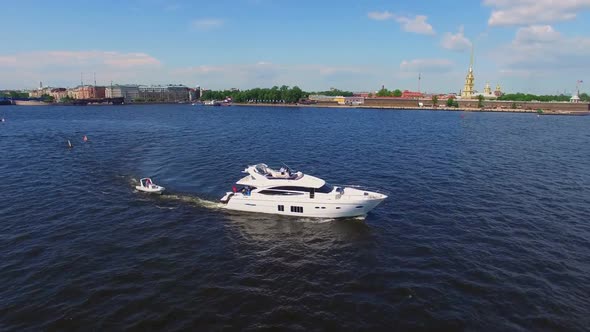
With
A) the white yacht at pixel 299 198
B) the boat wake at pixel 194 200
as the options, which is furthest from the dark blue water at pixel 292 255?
the white yacht at pixel 299 198

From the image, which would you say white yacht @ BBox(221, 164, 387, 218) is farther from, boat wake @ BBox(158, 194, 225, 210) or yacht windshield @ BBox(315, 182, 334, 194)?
boat wake @ BBox(158, 194, 225, 210)

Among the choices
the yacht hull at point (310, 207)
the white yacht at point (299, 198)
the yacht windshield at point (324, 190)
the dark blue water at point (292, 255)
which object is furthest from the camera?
the yacht windshield at point (324, 190)

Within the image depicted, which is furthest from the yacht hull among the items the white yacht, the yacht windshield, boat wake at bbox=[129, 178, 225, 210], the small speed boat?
the small speed boat

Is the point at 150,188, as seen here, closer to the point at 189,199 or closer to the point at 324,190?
the point at 189,199

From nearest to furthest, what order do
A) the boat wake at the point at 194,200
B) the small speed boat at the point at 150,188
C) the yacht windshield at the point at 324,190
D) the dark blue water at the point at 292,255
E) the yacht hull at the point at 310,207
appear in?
1. the dark blue water at the point at 292,255
2. the yacht hull at the point at 310,207
3. the yacht windshield at the point at 324,190
4. the boat wake at the point at 194,200
5. the small speed boat at the point at 150,188

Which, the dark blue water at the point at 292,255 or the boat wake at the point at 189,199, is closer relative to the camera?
the dark blue water at the point at 292,255

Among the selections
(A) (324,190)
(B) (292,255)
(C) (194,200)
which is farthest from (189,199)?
(B) (292,255)

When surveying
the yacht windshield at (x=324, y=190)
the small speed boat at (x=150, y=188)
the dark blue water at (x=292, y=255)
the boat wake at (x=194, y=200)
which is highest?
the yacht windshield at (x=324, y=190)

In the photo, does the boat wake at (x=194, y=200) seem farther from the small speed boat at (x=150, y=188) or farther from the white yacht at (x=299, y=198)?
the white yacht at (x=299, y=198)
